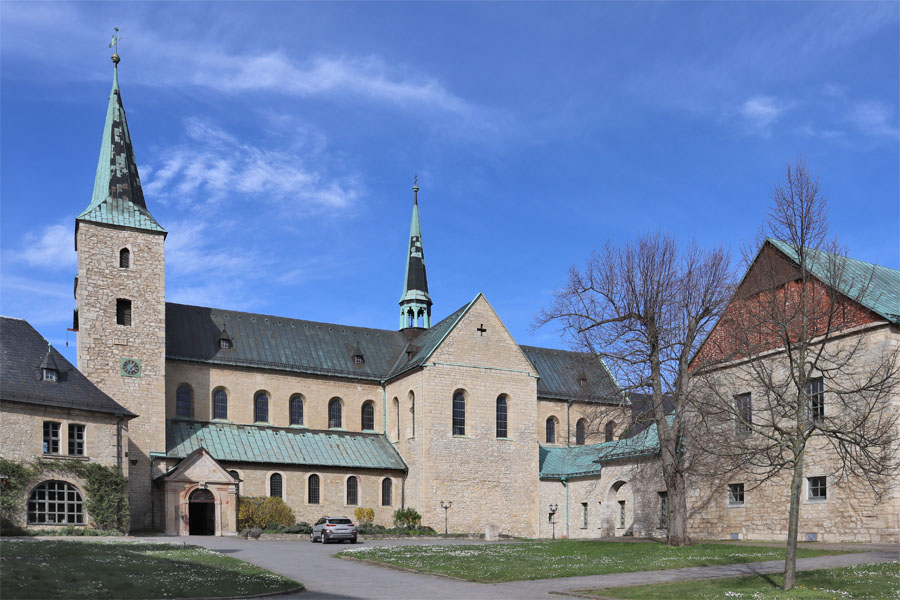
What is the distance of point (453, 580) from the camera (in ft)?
75.0

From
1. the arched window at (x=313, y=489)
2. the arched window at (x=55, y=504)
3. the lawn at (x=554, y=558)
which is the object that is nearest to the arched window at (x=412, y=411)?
the arched window at (x=313, y=489)

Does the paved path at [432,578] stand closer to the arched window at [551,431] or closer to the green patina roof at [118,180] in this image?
the green patina roof at [118,180]

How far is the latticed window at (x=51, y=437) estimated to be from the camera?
3862 centimetres

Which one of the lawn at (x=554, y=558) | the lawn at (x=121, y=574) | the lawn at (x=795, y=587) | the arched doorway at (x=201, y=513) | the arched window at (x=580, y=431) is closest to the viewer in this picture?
the lawn at (x=121, y=574)

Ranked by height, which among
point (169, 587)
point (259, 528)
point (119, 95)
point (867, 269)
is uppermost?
point (119, 95)

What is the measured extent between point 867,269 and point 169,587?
31100mm

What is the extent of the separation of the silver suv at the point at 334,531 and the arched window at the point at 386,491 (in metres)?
11.3

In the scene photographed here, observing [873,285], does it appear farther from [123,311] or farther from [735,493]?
[123,311]

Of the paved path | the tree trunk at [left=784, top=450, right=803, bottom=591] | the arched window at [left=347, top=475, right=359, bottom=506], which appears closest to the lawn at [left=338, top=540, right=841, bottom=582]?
the paved path

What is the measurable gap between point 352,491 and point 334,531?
11499mm

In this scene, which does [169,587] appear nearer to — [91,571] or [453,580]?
[91,571]

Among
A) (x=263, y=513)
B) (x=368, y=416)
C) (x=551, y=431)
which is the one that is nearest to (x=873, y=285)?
(x=551, y=431)

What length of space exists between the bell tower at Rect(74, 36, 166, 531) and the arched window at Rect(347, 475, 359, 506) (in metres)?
10.6

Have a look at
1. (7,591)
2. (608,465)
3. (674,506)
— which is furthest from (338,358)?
(7,591)
